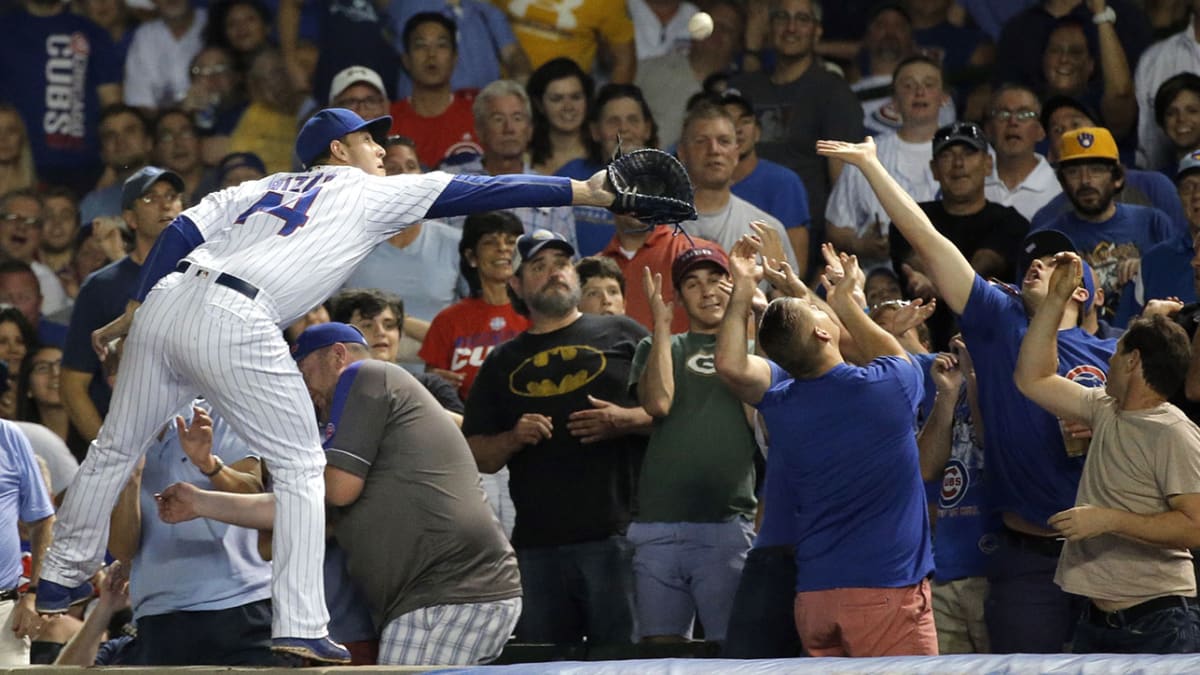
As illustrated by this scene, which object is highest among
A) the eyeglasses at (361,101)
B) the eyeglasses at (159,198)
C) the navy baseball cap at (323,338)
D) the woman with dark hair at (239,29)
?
the woman with dark hair at (239,29)

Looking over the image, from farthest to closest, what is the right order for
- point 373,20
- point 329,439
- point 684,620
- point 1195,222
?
1. point 373,20
2. point 1195,222
3. point 684,620
4. point 329,439

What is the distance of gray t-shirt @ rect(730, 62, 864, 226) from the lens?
31.0 ft

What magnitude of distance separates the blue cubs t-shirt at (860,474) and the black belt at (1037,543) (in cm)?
51

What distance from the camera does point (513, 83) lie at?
31.2ft

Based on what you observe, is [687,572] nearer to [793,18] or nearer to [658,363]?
[658,363]

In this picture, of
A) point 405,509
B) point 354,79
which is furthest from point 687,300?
point 354,79

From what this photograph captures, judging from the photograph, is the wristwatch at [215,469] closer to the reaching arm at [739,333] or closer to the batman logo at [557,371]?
the batman logo at [557,371]

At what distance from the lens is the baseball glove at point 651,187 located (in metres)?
5.61

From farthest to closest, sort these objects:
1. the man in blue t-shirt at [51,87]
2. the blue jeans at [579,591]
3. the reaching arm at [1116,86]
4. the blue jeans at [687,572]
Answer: the man in blue t-shirt at [51,87]
the reaching arm at [1116,86]
the blue jeans at [579,591]
the blue jeans at [687,572]

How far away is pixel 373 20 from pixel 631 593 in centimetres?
513

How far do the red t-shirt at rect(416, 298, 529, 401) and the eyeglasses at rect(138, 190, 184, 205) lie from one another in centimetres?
128

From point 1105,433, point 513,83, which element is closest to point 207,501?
point 1105,433

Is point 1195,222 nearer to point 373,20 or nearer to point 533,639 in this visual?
point 533,639

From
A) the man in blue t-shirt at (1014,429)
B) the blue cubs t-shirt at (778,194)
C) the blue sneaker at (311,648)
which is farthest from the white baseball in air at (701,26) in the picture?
the blue sneaker at (311,648)
